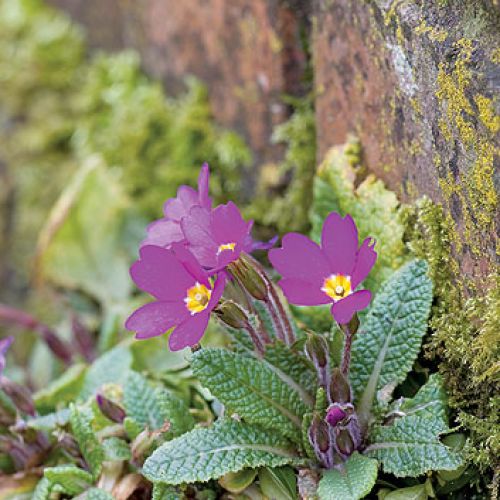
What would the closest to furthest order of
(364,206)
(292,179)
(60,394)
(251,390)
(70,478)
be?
1. (251,390)
2. (70,478)
3. (364,206)
4. (60,394)
5. (292,179)

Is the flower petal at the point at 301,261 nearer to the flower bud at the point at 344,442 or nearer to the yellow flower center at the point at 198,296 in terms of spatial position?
the yellow flower center at the point at 198,296

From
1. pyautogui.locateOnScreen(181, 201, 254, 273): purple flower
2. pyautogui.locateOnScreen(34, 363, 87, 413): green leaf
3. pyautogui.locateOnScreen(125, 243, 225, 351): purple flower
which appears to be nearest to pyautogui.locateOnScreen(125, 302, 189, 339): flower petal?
pyautogui.locateOnScreen(125, 243, 225, 351): purple flower

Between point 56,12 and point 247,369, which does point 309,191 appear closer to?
point 247,369

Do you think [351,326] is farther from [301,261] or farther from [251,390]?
[251,390]

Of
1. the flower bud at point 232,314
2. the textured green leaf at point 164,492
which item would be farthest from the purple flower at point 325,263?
the textured green leaf at point 164,492

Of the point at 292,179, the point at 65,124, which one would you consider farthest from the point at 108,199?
the point at 292,179

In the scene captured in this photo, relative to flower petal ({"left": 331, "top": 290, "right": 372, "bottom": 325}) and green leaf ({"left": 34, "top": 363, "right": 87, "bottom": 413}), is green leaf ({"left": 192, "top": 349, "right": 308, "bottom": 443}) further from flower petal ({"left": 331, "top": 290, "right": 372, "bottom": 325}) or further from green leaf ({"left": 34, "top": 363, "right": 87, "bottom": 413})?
green leaf ({"left": 34, "top": 363, "right": 87, "bottom": 413})
